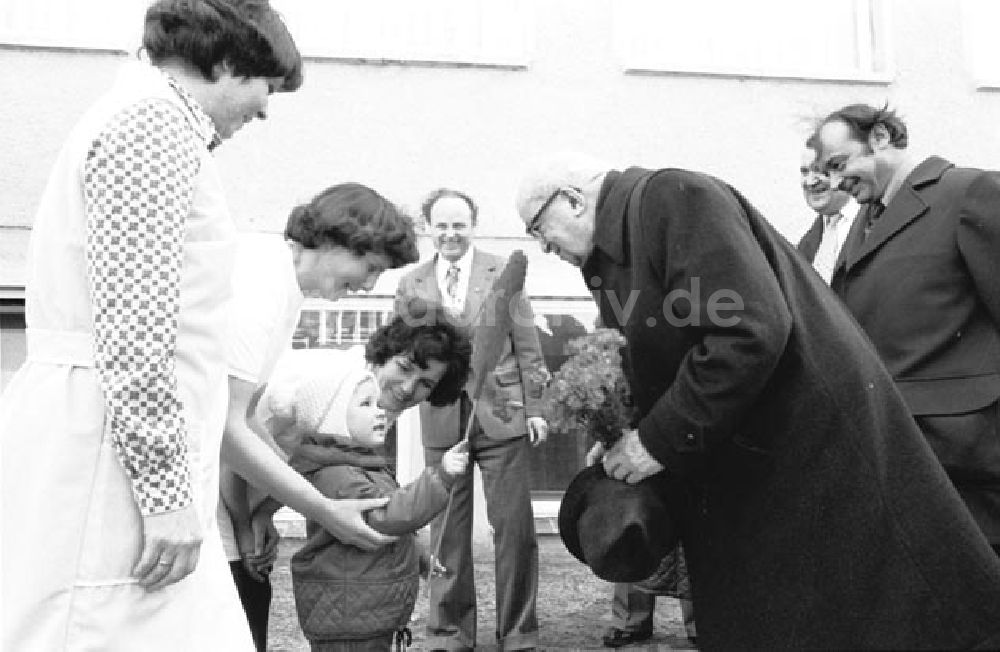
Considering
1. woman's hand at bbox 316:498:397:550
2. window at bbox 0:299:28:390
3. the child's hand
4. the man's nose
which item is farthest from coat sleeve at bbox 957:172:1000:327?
window at bbox 0:299:28:390

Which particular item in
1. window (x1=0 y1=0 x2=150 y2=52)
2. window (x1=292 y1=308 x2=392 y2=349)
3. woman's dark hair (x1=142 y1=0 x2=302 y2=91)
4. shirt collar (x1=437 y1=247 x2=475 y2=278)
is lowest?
window (x1=292 y1=308 x2=392 y2=349)

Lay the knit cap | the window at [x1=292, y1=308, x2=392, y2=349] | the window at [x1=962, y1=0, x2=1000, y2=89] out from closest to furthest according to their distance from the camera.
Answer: the knit cap, the window at [x1=292, y1=308, x2=392, y2=349], the window at [x1=962, y1=0, x2=1000, y2=89]

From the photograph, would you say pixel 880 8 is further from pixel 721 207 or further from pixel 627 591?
pixel 721 207

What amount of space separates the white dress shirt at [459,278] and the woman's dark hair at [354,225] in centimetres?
249

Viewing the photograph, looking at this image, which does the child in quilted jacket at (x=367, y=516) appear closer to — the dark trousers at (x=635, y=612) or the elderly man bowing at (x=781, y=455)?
the elderly man bowing at (x=781, y=455)

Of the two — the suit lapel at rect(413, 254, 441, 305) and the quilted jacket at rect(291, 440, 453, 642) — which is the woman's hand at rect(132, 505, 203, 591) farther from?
the suit lapel at rect(413, 254, 441, 305)

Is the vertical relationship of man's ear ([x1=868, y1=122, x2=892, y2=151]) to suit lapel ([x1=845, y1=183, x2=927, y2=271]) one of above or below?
above

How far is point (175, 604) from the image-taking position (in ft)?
6.91

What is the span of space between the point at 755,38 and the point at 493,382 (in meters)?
5.02

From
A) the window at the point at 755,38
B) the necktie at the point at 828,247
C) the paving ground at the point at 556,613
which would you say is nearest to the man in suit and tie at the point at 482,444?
the paving ground at the point at 556,613

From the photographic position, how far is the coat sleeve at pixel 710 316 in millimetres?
2496

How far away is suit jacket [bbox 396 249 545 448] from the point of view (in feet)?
18.1

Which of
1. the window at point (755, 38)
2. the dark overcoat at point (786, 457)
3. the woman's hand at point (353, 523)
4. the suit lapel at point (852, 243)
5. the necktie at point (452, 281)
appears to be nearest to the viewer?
the dark overcoat at point (786, 457)

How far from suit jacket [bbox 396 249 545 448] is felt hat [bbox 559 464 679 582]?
2629 mm
